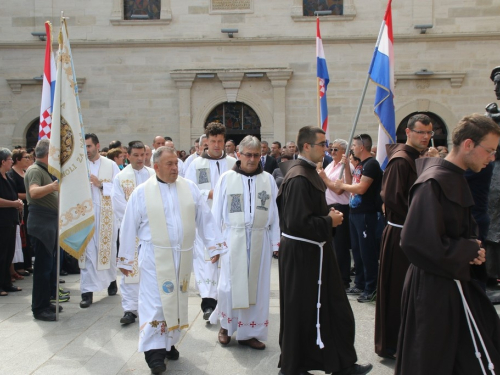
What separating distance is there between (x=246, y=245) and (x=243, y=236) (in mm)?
92

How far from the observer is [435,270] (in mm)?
3256

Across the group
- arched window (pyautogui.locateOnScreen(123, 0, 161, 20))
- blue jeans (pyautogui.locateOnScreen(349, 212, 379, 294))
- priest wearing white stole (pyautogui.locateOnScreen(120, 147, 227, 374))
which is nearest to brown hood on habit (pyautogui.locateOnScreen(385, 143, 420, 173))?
priest wearing white stole (pyautogui.locateOnScreen(120, 147, 227, 374))

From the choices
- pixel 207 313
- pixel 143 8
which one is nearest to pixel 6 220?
pixel 207 313

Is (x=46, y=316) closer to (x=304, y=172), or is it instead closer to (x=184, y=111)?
(x=304, y=172)

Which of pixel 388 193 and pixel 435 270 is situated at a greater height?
pixel 388 193

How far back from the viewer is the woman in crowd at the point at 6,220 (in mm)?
7617

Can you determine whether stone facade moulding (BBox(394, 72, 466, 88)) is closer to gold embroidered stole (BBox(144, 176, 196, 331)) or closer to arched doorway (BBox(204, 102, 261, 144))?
arched doorway (BBox(204, 102, 261, 144))

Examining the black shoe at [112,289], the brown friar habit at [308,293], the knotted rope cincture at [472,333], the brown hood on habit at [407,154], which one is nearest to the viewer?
the knotted rope cincture at [472,333]

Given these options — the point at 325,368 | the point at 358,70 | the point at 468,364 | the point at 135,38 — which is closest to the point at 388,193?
the point at 325,368

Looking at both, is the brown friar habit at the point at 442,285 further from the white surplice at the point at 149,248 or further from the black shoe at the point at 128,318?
the black shoe at the point at 128,318

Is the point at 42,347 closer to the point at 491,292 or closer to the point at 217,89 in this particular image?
the point at 491,292

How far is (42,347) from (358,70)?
1309 cm

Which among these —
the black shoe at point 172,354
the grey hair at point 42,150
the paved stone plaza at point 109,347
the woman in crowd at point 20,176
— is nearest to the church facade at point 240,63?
the woman in crowd at point 20,176

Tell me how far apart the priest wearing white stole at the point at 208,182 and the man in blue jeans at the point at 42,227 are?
1.64 meters
